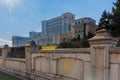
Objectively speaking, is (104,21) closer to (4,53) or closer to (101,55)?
(4,53)

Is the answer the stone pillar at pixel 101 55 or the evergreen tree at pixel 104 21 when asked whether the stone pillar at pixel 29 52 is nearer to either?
the stone pillar at pixel 101 55

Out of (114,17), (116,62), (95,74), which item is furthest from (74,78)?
(114,17)

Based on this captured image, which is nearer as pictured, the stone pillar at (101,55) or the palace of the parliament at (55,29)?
the stone pillar at (101,55)

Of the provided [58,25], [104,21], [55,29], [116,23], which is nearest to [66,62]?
[116,23]

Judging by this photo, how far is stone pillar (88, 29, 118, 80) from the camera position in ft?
18.8

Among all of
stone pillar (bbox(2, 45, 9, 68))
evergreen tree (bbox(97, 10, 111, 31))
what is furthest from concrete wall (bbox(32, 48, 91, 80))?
evergreen tree (bbox(97, 10, 111, 31))

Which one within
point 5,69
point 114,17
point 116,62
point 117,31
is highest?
point 114,17

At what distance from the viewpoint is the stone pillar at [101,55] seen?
226 inches

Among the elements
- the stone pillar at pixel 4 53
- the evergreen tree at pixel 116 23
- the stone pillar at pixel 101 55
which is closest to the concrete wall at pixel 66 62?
the stone pillar at pixel 101 55

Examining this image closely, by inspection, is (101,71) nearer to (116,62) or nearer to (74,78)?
(116,62)

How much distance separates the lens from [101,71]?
5.86 m

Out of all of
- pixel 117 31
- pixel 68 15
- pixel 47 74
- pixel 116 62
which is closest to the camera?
pixel 116 62

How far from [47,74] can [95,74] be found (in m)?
3.95

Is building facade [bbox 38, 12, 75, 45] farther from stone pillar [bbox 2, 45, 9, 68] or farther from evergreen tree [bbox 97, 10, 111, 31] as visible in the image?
stone pillar [bbox 2, 45, 9, 68]
